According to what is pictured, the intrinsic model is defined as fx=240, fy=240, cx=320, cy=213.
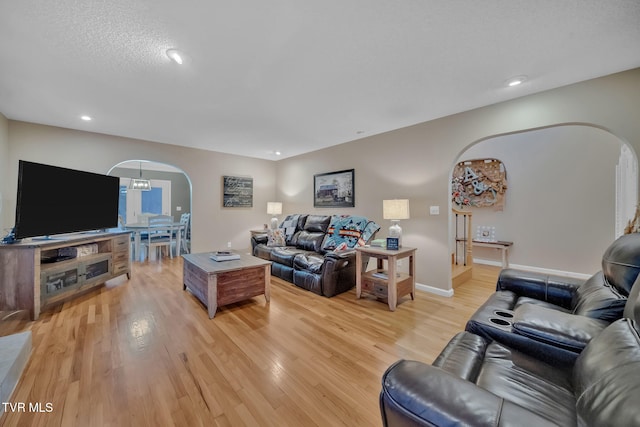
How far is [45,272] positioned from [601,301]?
4648 mm

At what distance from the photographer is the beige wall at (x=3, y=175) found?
3.17m

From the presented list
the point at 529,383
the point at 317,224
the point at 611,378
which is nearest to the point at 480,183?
the point at 317,224

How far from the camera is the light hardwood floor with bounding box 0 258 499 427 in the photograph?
1.38 meters

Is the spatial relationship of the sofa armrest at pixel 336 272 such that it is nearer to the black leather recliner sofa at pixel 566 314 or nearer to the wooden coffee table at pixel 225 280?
the wooden coffee table at pixel 225 280

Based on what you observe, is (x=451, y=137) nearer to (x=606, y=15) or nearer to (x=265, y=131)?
(x=606, y=15)

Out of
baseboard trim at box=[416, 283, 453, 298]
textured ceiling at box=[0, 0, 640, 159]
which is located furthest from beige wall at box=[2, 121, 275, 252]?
baseboard trim at box=[416, 283, 453, 298]

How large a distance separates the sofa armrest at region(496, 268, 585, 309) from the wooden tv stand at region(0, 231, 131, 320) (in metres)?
4.49

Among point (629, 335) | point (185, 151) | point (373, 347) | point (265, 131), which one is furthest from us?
point (185, 151)

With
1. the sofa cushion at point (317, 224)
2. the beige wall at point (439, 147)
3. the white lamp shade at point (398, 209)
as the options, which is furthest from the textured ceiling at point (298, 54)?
the sofa cushion at point (317, 224)

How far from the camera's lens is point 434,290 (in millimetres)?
3326

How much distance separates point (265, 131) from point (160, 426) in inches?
142

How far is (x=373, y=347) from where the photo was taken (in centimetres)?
202

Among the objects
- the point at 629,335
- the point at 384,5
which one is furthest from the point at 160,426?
the point at 384,5

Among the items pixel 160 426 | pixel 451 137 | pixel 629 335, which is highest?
pixel 451 137
